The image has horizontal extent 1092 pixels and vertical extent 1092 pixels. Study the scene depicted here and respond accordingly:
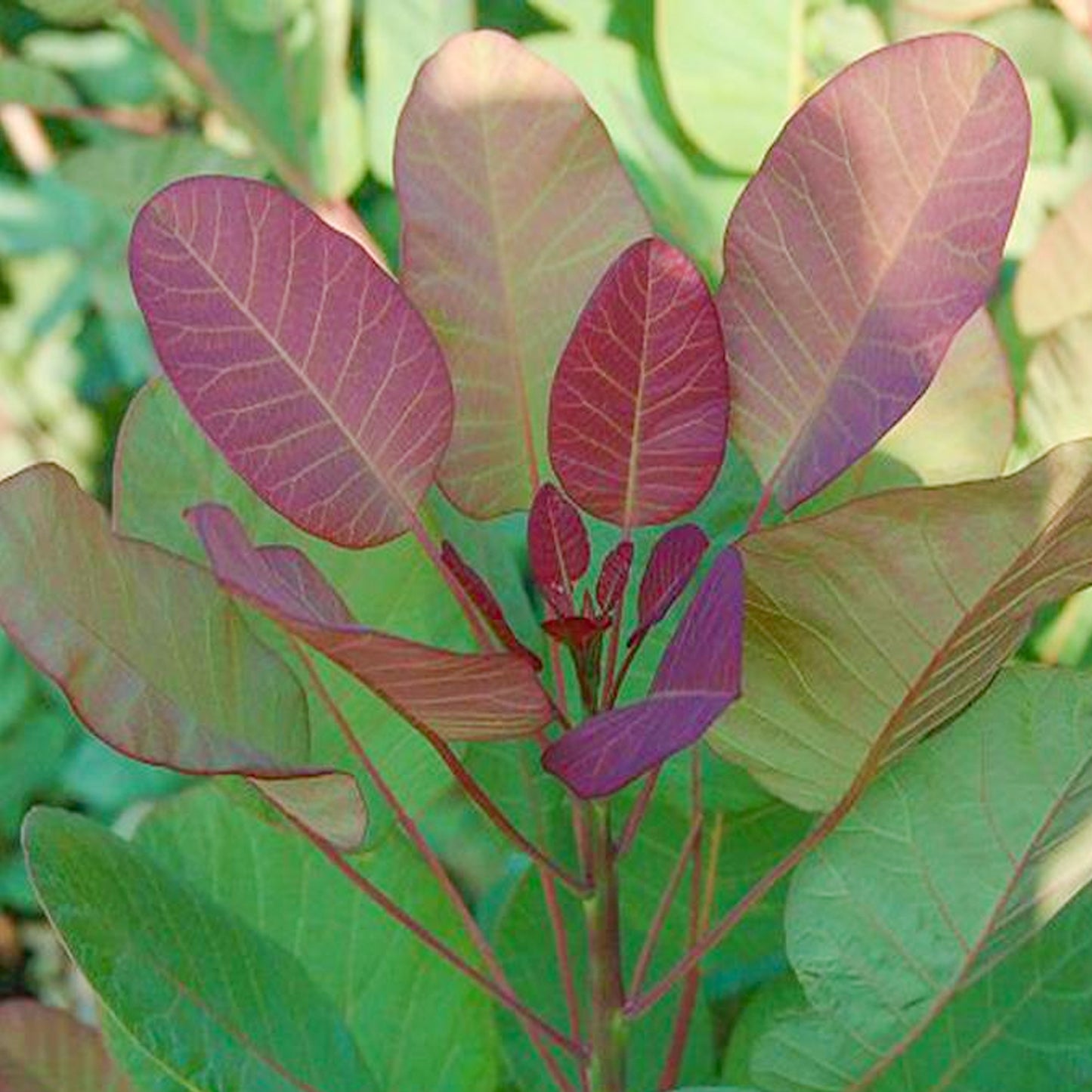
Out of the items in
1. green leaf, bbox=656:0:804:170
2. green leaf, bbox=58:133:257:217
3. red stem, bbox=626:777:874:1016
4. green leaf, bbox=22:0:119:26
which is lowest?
red stem, bbox=626:777:874:1016

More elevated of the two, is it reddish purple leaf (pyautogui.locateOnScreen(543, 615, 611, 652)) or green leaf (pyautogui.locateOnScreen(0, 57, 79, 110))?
green leaf (pyautogui.locateOnScreen(0, 57, 79, 110))

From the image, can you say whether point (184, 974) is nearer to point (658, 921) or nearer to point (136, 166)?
point (658, 921)

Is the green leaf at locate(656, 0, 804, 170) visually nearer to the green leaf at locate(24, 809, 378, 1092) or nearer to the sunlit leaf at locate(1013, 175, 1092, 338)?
the sunlit leaf at locate(1013, 175, 1092, 338)

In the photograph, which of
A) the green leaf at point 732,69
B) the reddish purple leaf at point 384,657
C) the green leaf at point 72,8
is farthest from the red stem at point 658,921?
the green leaf at point 72,8

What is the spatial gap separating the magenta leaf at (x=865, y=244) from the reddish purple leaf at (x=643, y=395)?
3cm

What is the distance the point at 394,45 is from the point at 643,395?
44 cm

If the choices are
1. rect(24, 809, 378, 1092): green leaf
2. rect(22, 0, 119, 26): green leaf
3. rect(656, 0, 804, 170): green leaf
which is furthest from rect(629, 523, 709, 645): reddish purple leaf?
rect(22, 0, 119, 26): green leaf

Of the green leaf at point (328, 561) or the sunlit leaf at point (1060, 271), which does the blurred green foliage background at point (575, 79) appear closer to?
the sunlit leaf at point (1060, 271)

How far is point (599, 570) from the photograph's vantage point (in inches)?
23.8

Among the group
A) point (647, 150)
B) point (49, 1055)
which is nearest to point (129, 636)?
point (49, 1055)

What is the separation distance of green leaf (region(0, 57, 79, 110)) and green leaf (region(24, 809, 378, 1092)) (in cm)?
49

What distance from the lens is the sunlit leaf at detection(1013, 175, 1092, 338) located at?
713 mm

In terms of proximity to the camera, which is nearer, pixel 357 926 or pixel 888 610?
pixel 888 610

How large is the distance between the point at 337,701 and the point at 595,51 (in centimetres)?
37
